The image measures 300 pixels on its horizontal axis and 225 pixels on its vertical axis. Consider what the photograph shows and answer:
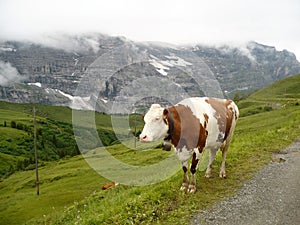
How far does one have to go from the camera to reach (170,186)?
1245 centimetres

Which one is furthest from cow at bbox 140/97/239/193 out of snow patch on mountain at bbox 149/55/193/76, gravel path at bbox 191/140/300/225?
snow patch on mountain at bbox 149/55/193/76

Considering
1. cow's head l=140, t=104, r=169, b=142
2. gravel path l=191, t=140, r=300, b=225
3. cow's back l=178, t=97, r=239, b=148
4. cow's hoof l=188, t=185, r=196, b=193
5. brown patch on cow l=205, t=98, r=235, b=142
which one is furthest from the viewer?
brown patch on cow l=205, t=98, r=235, b=142

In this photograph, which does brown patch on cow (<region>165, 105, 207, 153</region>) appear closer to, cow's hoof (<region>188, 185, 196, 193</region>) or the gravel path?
cow's hoof (<region>188, 185, 196, 193</region>)

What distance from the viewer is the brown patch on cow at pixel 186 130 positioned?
37.3 feet

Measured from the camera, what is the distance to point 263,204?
10516 mm

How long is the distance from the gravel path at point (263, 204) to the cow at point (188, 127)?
5.91ft

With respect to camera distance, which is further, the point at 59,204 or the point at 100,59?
the point at 59,204

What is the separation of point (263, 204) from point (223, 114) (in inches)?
158

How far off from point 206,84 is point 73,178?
8398 centimetres

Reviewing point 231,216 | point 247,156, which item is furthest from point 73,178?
point 231,216

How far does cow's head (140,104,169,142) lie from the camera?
10.6 meters

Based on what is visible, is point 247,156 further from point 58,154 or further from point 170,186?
point 58,154

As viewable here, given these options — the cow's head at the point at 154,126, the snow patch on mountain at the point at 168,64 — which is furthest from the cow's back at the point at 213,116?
the snow patch on mountain at the point at 168,64

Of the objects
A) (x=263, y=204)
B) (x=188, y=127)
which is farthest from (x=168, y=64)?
(x=263, y=204)
